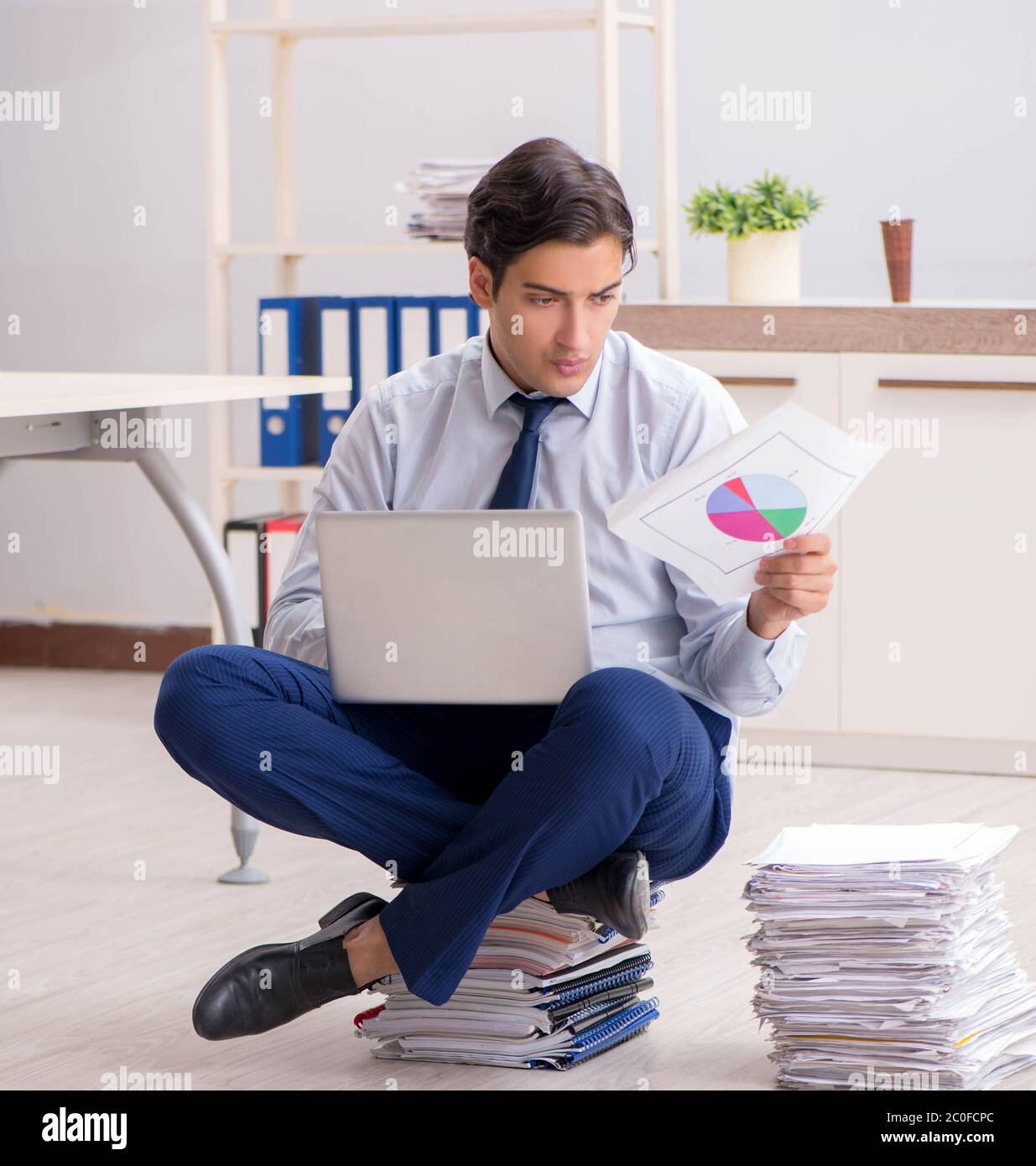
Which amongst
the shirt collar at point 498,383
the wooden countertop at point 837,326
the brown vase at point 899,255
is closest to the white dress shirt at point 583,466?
the shirt collar at point 498,383

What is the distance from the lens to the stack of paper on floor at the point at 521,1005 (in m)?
1.87

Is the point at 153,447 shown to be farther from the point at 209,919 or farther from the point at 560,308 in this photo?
the point at 560,308

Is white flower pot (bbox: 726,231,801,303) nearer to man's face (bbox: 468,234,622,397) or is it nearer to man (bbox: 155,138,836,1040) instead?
man (bbox: 155,138,836,1040)

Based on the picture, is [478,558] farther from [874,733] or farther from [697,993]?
[874,733]

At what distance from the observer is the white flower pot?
343cm

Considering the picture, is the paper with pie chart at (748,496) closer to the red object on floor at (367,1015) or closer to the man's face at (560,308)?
the man's face at (560,308)

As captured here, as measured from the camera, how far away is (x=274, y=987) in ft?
6.06

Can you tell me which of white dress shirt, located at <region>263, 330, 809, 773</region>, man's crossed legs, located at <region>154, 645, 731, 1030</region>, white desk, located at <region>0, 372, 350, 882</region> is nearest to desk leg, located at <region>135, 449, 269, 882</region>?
white desk, located at <region>0, 372, 350, 882</region>

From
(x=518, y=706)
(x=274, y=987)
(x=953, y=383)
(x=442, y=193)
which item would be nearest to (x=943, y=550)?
(x=953, y=383)

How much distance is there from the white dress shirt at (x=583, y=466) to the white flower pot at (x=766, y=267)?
1.43 m

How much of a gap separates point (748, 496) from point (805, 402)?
1.73 meters

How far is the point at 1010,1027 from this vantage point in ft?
5.99

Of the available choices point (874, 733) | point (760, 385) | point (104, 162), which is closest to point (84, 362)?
point (104, 162)

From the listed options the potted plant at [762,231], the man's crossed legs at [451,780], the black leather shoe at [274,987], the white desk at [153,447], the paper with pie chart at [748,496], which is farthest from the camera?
the potted plant at [762,231]
